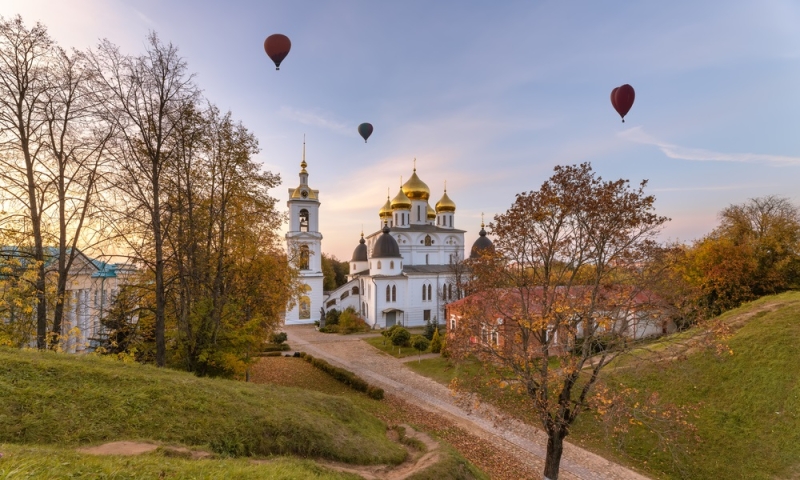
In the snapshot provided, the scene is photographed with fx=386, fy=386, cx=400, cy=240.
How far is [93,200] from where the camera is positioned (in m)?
12.0

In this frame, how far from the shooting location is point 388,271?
41969mm

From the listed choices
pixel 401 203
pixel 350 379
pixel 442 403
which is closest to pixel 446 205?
pixel 401 203

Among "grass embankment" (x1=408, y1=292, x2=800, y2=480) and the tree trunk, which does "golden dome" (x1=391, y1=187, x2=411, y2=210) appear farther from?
the tree trunk

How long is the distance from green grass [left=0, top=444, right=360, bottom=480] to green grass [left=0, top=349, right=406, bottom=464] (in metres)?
1.26

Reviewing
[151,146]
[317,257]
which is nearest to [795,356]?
[151,146]

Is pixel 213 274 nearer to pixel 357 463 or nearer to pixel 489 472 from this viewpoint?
pixel 357 463

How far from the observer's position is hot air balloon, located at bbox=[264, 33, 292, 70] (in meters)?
13.0

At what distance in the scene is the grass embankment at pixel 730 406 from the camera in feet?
39.1

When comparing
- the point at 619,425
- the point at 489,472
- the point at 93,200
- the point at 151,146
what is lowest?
the point at 489,472

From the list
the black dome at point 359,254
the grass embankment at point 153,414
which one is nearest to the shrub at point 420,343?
the grass embankment at point 153,414

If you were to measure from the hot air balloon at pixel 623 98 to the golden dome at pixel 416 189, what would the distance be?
4026 centimetres

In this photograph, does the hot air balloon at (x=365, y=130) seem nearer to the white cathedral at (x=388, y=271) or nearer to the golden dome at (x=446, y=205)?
the white cathedral at (x=388, y=271)

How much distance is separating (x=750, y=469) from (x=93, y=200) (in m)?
21.8

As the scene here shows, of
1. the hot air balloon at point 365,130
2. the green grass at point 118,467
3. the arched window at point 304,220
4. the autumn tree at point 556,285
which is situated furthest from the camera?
the arched window at point 304,220
